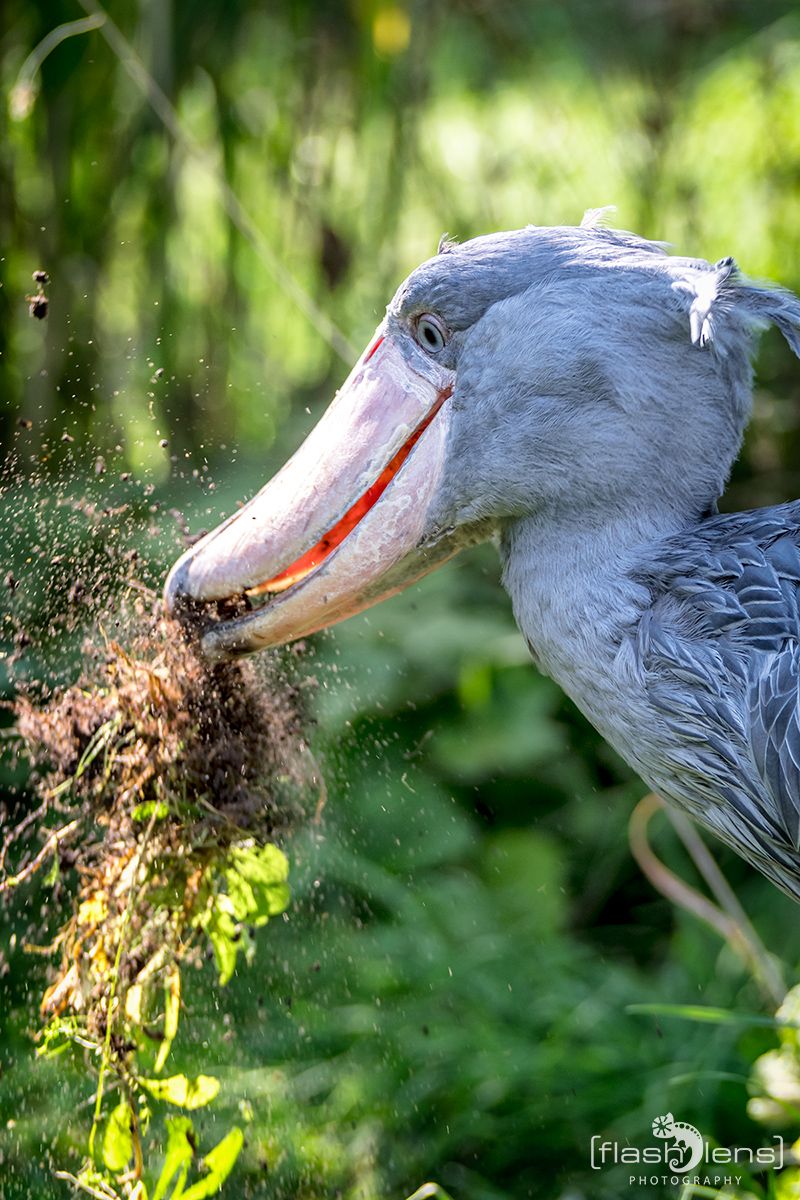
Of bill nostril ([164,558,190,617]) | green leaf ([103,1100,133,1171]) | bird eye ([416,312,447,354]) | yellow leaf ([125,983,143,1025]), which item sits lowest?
green leaf ([103,1100,133,1171])

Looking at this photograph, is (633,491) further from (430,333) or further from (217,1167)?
(217,1167)

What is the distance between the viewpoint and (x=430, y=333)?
188 cm

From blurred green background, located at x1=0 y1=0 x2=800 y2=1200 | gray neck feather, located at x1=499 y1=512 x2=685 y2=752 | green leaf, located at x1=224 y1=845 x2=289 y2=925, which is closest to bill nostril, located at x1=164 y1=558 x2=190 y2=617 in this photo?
blurred green background, located at x1=0 y1=0 x2=800 y2=1200

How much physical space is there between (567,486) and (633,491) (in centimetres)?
8

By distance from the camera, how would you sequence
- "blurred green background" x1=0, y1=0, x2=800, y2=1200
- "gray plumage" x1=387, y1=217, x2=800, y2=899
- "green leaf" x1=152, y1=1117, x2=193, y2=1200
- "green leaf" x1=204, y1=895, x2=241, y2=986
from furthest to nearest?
"blurred green background" x1=0, y1=0, x2=800, y2=1200 < "green leaf" x1=204, y1=895, x2=241, y2=986 < "green leaf" x1=152, y1=1117, x2=193, y2=1200 < "gray plumage" x1=387, y1=217, x2=800, y2=899

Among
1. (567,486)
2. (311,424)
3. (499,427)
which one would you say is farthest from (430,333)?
(311,424)

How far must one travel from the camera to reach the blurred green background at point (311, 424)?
2713 mm

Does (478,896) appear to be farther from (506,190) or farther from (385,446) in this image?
(506,190)

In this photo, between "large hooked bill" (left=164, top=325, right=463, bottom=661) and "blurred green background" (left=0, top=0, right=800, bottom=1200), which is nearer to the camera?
"large hooked bill" (left=164, top=325, right=463, bottom=661)

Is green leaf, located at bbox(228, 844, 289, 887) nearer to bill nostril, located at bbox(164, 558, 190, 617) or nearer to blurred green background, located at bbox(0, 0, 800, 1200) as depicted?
bill nostril, located at bbox(164, 558, 190, 617)

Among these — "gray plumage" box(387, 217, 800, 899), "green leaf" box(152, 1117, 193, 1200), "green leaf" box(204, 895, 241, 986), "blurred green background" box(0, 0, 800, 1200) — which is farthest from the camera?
"blurred green background" box(0, 0, 800, 1200)

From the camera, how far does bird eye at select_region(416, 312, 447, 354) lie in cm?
186

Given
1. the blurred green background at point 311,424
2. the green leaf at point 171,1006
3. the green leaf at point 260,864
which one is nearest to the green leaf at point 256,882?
the green leaf at point 260,864

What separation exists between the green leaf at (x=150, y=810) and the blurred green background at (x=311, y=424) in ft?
1.14
